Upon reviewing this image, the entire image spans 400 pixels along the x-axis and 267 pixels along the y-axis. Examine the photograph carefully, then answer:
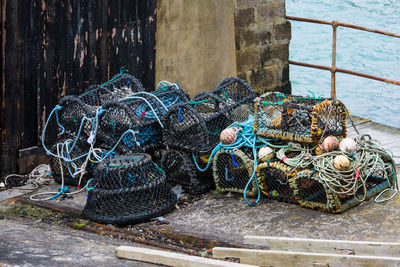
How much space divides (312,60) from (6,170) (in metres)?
23.6

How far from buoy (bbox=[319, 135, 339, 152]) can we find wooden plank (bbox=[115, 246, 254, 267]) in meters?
1.92

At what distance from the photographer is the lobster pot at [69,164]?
5.87 m

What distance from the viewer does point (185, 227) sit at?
16.3 ft

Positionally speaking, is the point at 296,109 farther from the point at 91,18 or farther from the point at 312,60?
the point at 312,60

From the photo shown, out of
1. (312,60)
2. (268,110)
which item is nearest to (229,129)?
(268,110)

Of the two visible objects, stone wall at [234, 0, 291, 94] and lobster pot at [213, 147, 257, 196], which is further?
stone wall at [234, 0, 291, 94]

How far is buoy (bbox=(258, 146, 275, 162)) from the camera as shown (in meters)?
5.34

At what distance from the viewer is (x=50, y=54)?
6.24 m

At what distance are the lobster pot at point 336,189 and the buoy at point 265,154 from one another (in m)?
0.34

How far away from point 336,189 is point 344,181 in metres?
0.10

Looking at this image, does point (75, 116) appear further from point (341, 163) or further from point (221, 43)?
point (221, 43)

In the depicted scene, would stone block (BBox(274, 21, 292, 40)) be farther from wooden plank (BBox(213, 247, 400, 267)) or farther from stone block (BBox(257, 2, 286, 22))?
wooden plank (BBox(213, 247, 400, 267))

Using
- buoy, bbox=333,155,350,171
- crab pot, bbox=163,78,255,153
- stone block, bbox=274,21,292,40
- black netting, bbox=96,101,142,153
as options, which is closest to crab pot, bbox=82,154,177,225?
black netting, bbox=96,101,142,153

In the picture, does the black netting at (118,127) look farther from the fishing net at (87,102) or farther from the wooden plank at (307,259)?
the wooden plank at (307,259)
